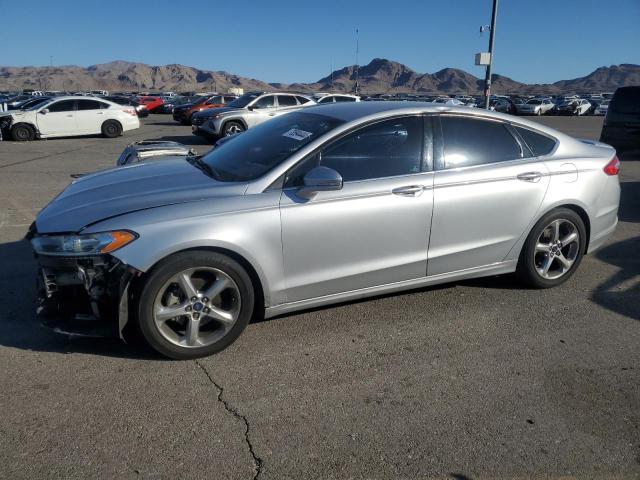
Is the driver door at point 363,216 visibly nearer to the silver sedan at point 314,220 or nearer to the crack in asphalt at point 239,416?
the silver sedan at point 314,220

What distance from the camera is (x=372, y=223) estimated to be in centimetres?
385

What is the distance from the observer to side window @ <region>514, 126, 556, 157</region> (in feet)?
15.1

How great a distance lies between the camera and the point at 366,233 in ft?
12.6

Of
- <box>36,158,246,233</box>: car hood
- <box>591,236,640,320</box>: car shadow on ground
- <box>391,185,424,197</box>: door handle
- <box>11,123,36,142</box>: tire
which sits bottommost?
<box>11,123,36,142</box>: tire

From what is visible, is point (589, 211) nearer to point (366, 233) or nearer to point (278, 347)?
point (366, 233)

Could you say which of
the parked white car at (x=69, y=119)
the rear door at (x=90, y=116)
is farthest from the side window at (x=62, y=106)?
the rear door at (x=90, y=116)

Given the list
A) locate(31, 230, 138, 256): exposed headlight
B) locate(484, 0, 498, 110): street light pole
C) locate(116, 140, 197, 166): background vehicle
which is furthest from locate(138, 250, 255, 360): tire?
locate(484, 0, 498, 110): street light pole

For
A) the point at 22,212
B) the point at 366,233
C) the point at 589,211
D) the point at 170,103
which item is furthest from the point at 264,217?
the point at 170,103

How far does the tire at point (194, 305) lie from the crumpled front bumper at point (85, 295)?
14 cm

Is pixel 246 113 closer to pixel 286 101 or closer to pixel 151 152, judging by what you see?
pixel 286 101

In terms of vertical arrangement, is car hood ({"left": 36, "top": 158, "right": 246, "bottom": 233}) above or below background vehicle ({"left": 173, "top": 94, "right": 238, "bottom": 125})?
above

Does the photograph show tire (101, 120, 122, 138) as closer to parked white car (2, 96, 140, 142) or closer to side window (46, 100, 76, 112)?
parked white car (2, 96, 140, 142)

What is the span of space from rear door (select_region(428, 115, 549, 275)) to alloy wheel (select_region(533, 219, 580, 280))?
1.04 ft

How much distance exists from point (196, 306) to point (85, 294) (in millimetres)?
684
